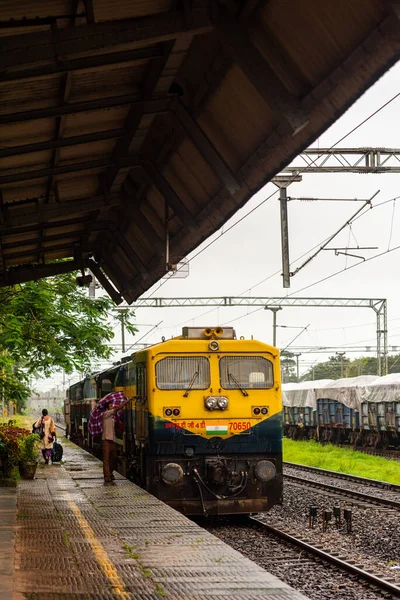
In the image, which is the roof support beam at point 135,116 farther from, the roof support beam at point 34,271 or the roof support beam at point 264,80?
the roof support beam at point 34,271

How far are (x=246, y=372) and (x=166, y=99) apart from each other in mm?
7076

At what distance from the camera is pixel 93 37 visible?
6.48 m

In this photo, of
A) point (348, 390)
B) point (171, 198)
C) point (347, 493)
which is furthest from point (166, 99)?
point (348, 390)

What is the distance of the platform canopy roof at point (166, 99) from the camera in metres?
6.38

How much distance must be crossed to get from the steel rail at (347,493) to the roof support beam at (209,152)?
9681mm

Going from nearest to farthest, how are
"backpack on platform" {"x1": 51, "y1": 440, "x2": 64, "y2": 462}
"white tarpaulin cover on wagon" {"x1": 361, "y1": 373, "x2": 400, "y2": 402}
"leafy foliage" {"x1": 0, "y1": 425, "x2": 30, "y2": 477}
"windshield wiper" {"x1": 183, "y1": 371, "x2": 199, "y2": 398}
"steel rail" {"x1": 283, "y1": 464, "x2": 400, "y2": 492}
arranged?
"windshield wiper" {"x1": 183, "y1": 371, "x2": 199, "y2": 398}
"leafy foliage" {"x1": 0, "y1": 425, "x2": 30, "y2": 477}
"steel rail" {"x1": 283, "y1": 464, "x2": 400, "y2": 492}
"backpack on platform" {"x1": 51, "y1": 440, "x2": 64, "y2": 462}
"white tarpaulin cover on wagon" {"x1": 361, "y1": 373, "x2": 400, "y2": 402}

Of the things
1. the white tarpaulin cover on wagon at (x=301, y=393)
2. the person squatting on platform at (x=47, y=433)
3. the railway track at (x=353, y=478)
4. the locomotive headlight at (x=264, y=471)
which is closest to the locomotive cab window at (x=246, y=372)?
the locomotive headlight at (x=264, y=471)

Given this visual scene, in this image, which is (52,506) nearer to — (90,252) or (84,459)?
(90,252)

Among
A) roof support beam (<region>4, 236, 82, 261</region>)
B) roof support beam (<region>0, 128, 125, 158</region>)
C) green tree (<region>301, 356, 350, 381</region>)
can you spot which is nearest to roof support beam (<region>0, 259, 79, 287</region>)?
roof support beam (<region>4, 236, 82, 261</region>)

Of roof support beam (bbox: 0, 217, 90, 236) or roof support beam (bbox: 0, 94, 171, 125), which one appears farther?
roof support beam (bbox: 0, 217, 90, 236)

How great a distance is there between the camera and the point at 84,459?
78.0 ft

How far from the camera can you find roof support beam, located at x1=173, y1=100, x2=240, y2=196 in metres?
8.84

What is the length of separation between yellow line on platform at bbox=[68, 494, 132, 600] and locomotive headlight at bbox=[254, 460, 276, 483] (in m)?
3.58

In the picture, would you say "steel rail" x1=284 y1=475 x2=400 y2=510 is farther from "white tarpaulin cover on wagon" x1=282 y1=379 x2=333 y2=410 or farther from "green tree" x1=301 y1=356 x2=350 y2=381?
"green tree" x1=301 y1=356 x2=350 y2=381
